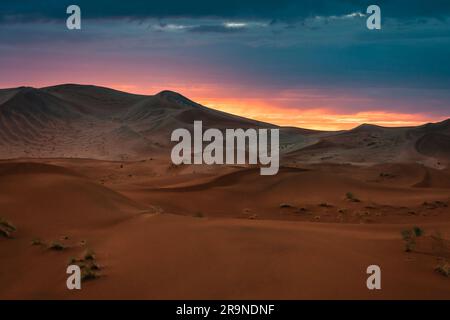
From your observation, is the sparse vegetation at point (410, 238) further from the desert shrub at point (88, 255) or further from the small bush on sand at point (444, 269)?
the desert shrub at point (88, 255)

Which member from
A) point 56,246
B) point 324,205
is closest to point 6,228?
point 56,246

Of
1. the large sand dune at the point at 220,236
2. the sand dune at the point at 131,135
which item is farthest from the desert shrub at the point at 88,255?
the sand dune at the point at 131,135

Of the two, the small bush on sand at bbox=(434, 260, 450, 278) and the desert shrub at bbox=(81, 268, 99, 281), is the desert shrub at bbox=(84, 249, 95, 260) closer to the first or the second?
the desert shrub at bbox=(81, 268, 99, 281)

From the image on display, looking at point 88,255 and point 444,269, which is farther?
point 88,255

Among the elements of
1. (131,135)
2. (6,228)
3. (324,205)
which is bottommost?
(6,228)

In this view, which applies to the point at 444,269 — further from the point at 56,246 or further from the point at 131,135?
the point at 131,135

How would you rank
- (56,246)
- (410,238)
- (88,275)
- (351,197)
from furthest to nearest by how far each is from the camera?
(351,197)
(410,238)
(56,246)
(88,275)

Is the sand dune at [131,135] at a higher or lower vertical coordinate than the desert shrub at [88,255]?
higher

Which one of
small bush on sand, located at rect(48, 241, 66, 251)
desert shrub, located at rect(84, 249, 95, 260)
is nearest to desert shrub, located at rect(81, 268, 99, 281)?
desert shrub, located at rect(84, 249, 95, 260)

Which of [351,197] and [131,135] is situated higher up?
[131,135]

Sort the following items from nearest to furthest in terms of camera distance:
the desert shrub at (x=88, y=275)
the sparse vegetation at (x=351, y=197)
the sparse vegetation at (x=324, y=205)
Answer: the desert shrub at (x=88, y=275) → the sparse vegetation at (x=324, y=205) → the sparse vegetation at (x=351, y=197)

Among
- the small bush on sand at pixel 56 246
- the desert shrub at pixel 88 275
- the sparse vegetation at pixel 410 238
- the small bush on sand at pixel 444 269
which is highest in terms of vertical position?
the sparse vegetation at pixel 410 238

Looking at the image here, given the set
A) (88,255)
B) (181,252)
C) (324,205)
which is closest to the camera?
(88,255)
